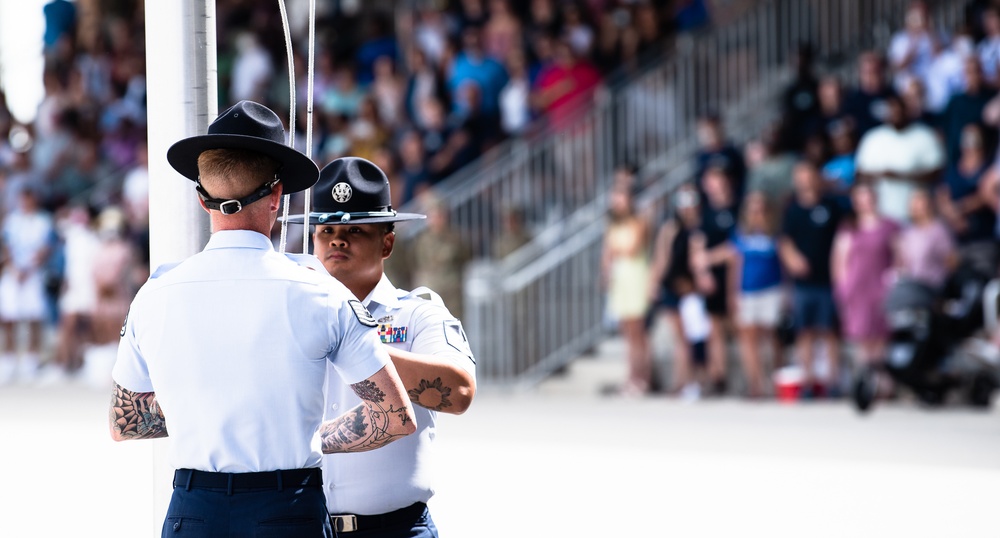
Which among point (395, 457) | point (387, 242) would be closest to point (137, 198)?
point (387, 242)

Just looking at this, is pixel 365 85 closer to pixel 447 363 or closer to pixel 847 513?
pixel 847 513

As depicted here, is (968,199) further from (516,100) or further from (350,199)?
(350,199)

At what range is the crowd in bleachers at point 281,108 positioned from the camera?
54.2 feet

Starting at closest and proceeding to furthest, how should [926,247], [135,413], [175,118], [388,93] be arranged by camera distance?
[135,413], [175,118], [926,247], [388,93]

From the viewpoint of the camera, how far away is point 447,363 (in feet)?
11.9

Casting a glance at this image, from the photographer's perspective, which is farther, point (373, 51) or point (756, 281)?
point (373, 51)

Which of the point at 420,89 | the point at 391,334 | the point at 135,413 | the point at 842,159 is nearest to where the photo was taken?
the point at 135,413

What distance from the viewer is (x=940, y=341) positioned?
12.5 meters

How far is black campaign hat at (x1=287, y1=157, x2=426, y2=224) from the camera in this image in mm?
3971

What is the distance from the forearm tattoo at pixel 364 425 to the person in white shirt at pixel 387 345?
235 mm

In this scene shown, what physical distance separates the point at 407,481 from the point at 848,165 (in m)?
10.8

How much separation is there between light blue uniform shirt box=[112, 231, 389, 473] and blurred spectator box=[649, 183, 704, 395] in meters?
10.9

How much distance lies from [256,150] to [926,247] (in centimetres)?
1035

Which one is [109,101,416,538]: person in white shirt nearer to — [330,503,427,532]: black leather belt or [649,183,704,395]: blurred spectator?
[330,503,427,532]: black leather belt
